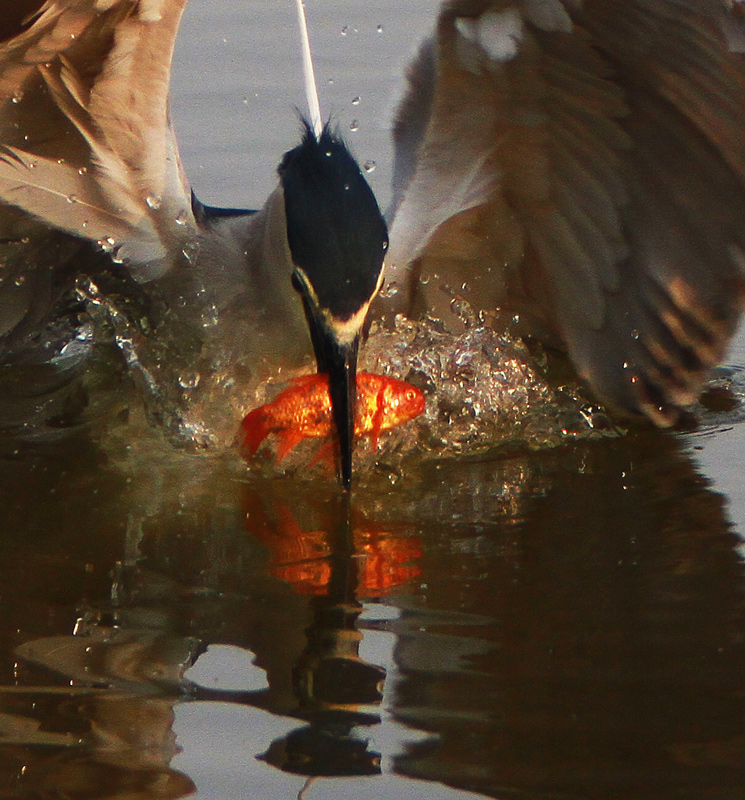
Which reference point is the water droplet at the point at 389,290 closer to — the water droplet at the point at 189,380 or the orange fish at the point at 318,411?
the orange fish at the point at 318,411

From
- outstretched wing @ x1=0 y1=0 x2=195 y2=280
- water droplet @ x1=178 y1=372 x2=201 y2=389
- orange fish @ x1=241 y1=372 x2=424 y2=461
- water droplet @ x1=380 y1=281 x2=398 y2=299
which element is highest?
outstretched wing @ x1=0 y1=0 x2=195 y2=280

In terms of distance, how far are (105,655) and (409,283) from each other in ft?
6.57

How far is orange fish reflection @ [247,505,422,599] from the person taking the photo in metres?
3.22

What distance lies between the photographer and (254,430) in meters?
3.89

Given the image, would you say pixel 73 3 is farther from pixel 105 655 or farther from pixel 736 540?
pixel 736 540

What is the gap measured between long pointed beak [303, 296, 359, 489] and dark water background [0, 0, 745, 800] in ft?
0.57

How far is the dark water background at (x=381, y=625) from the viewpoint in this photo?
252 centimetres

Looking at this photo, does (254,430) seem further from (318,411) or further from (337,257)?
(337,257)

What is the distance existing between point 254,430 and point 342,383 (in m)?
0.36

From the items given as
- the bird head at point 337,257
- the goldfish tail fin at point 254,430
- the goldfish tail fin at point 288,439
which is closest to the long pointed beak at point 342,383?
the bird head at point 337,257

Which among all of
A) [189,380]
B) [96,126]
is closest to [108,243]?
[96,126]

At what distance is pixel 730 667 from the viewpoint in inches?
113

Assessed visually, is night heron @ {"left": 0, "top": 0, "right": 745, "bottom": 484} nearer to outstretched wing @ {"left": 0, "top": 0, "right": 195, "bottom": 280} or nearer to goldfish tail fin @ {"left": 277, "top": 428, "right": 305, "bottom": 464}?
outstretched wing @ {"left": 0, "top": 0, "right": 195, "bottom": 280}

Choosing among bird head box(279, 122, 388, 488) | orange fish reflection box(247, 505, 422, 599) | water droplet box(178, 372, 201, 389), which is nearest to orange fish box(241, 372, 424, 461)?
→ bird head box(279, 122, 388, 488)
